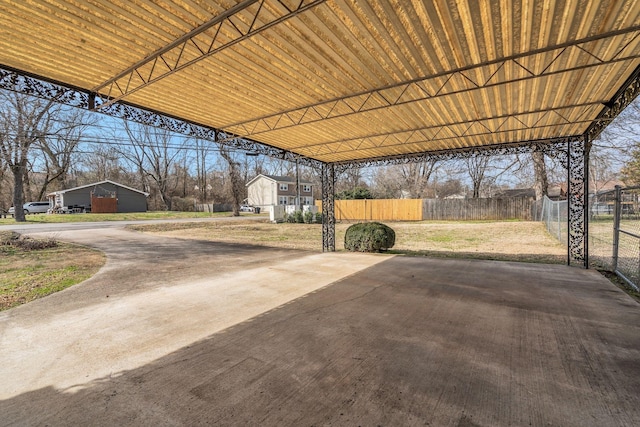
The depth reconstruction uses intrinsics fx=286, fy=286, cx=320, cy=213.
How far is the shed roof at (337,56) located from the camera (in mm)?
3404

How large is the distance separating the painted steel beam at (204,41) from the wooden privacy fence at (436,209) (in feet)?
75.7

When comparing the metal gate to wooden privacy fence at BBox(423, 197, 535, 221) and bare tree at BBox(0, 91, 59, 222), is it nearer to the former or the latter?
wooden privacy fence at BBox(423, 197, 535, 221)

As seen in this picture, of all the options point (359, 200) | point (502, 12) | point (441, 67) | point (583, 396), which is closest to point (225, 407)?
point (583, 396)

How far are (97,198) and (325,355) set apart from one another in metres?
40.4

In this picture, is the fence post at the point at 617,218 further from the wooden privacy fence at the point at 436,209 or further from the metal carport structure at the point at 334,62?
the wooden privacy fence at the point at 436,209

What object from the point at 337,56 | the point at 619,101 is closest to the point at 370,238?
the point at 337,56

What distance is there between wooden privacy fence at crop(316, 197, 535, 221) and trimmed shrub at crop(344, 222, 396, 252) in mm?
16981

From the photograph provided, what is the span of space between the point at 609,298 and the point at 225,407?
6.12m

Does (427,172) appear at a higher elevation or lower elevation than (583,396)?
higher

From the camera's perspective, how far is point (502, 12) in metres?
3.36

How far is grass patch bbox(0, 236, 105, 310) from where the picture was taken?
521cm

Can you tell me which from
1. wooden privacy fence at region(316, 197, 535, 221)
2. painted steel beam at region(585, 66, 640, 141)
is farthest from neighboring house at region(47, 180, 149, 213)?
painted steel beam at region(585, 66, 640, 141)

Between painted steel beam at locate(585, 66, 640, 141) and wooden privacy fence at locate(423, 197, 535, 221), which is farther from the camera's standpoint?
wooden privacy fence at locate(423, 197, 535, 221)

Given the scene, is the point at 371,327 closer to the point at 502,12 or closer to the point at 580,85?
the point at 502,12
